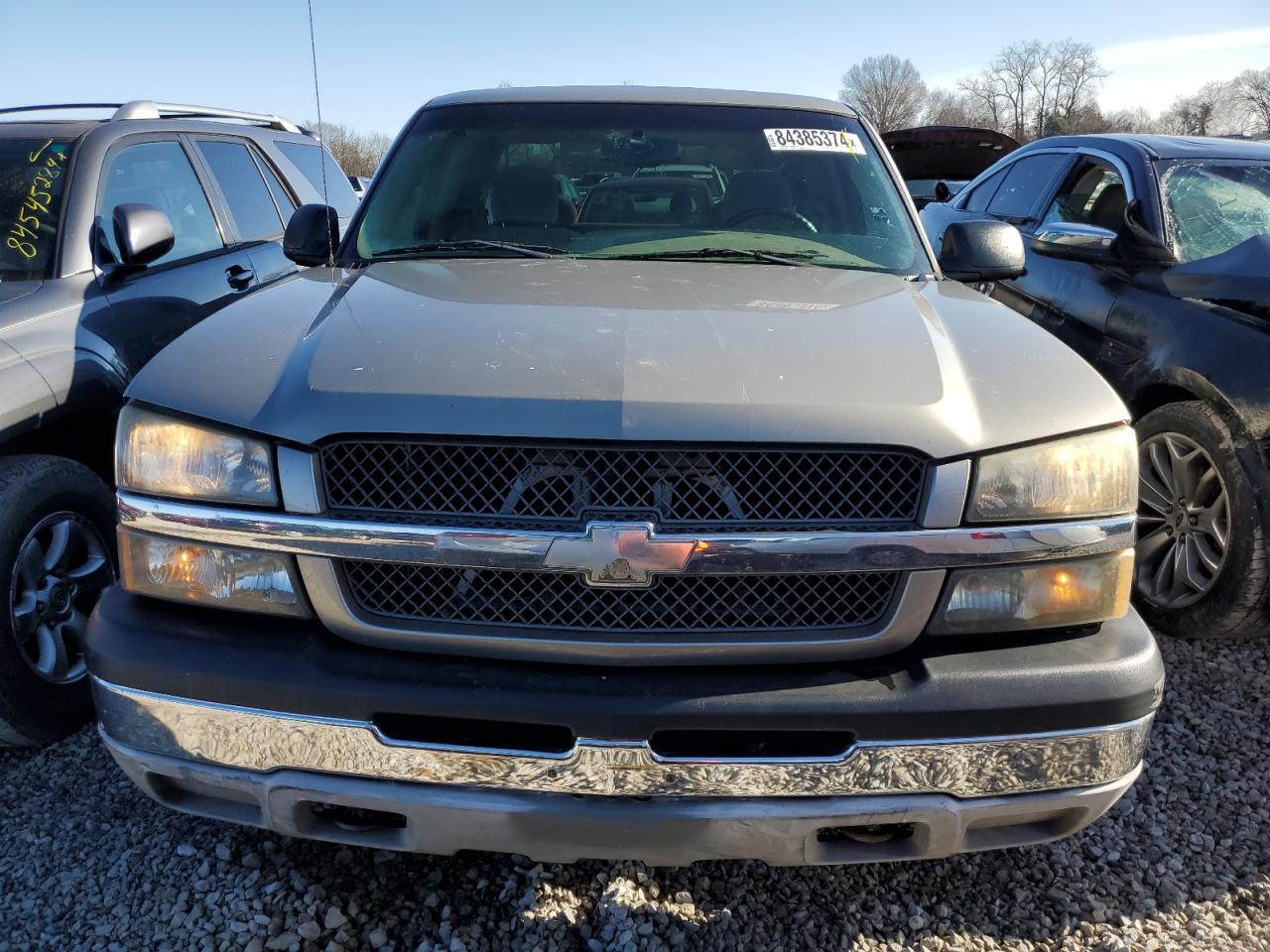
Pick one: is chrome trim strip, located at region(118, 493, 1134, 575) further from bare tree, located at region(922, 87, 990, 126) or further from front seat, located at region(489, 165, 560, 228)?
bare tree, located at region(922, 87, 990, 126)

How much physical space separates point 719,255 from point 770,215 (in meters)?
0.36

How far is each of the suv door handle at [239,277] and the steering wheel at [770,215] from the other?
2.42m

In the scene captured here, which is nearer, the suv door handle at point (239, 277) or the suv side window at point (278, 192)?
→ the suv door handle at point (239, 277)

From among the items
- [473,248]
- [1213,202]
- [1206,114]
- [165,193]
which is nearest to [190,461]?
[473,248]

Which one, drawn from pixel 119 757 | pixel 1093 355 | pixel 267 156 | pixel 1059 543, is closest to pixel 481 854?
pixel 119 757

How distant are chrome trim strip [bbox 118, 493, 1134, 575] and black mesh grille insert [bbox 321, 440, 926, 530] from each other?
0.13 ft

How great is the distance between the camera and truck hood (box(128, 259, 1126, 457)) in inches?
72.7

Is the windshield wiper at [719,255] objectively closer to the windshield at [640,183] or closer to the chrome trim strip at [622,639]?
the windshield at [640,183]

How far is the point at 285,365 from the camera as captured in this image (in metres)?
2.06

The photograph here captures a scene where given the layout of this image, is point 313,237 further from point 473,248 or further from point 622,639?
point 622,639

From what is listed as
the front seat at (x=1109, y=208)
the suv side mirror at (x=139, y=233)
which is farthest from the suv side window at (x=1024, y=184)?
the suv side mirror at (x=139, y=233)

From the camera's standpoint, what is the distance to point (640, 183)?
330cm

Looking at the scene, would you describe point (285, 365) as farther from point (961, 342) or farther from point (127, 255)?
point (127, 255)

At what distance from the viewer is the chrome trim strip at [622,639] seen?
186 cm
